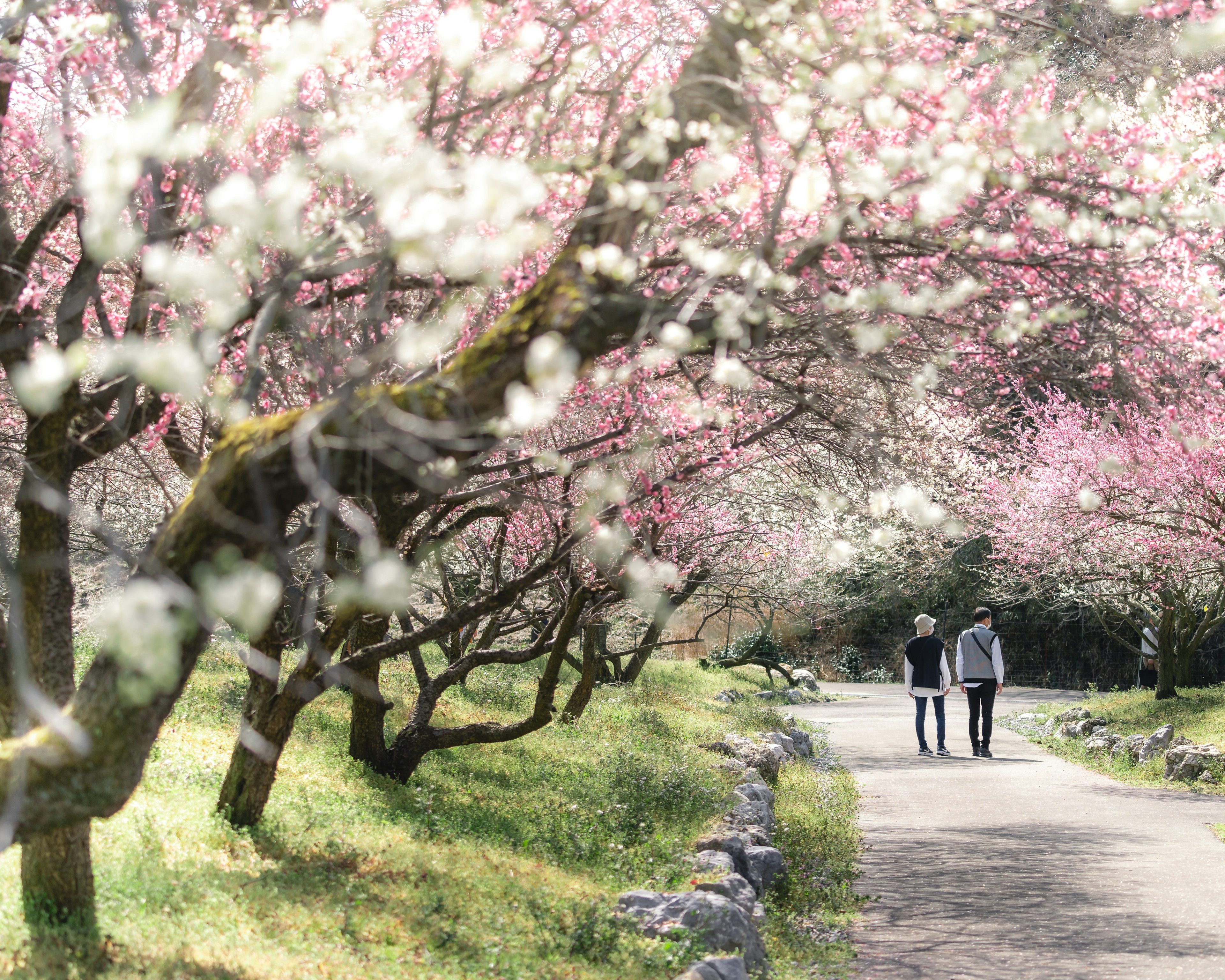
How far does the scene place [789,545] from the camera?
2284 cm

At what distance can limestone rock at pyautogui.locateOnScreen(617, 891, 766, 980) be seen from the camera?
6719mm

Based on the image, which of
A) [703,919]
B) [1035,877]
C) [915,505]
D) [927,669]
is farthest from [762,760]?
[915,505]

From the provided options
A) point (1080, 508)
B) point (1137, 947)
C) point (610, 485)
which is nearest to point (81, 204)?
point (610, 485)

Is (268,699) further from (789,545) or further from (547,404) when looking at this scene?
(789,545)

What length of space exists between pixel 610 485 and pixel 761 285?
8.82 feet

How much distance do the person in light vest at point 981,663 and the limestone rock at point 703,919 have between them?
9.03 metres

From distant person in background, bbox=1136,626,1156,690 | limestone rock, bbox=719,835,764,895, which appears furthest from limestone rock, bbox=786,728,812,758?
distant person in background, bbox=1136,626,1156,690

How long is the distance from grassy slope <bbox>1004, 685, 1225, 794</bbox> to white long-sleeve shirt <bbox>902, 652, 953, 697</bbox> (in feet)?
7.31

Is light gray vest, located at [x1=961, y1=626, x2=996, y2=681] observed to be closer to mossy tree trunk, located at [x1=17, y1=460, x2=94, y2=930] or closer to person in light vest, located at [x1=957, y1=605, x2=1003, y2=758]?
person in light vest, located at [x1=957, y1=605, x2=1003, y2=758]

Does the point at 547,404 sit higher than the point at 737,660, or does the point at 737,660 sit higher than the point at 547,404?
the point at 547,404

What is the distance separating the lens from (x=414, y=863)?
7980 millimetres

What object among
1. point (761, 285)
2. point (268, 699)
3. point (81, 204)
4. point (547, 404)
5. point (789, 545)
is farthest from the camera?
point (789, 545)

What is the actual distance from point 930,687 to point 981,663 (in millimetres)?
887

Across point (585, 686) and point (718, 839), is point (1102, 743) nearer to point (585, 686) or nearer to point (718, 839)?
point (585, 686)
